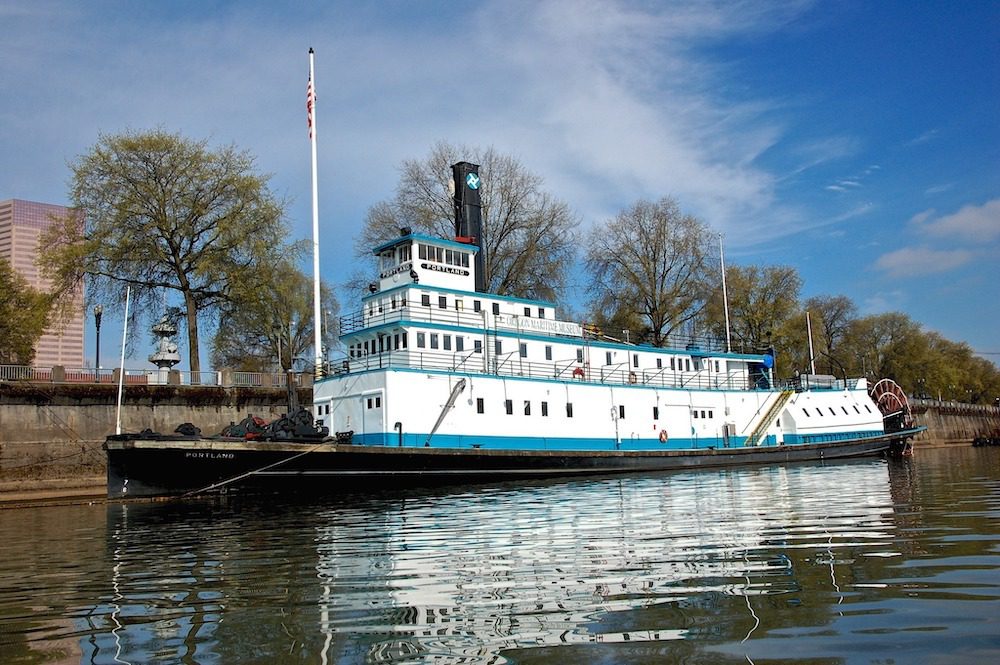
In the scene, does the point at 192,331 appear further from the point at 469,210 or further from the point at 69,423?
the point at 469,210

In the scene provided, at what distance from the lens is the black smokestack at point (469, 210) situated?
33.2 metres

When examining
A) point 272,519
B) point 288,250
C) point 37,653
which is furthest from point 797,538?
point 288,250

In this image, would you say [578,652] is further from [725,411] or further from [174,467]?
[725,411]

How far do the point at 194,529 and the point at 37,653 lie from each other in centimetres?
954

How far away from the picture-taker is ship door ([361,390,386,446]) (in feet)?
80.9

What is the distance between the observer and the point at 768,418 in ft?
116

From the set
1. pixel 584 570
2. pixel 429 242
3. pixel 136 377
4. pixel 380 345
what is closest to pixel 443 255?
pixel 429 242

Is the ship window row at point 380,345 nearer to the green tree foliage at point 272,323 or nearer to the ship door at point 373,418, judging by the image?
the ship door at point 373,418

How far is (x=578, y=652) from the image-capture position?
5230 millimetres

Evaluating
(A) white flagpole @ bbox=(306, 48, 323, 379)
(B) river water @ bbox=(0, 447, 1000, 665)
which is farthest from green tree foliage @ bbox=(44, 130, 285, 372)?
(B) river water @ bbox=(0, 447, 1000, 665)

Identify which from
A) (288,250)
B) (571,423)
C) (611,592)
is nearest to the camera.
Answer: (611,592)

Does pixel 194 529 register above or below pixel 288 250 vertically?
below

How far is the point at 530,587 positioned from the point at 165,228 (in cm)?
3338

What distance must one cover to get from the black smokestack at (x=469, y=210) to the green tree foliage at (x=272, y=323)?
34.2ft
